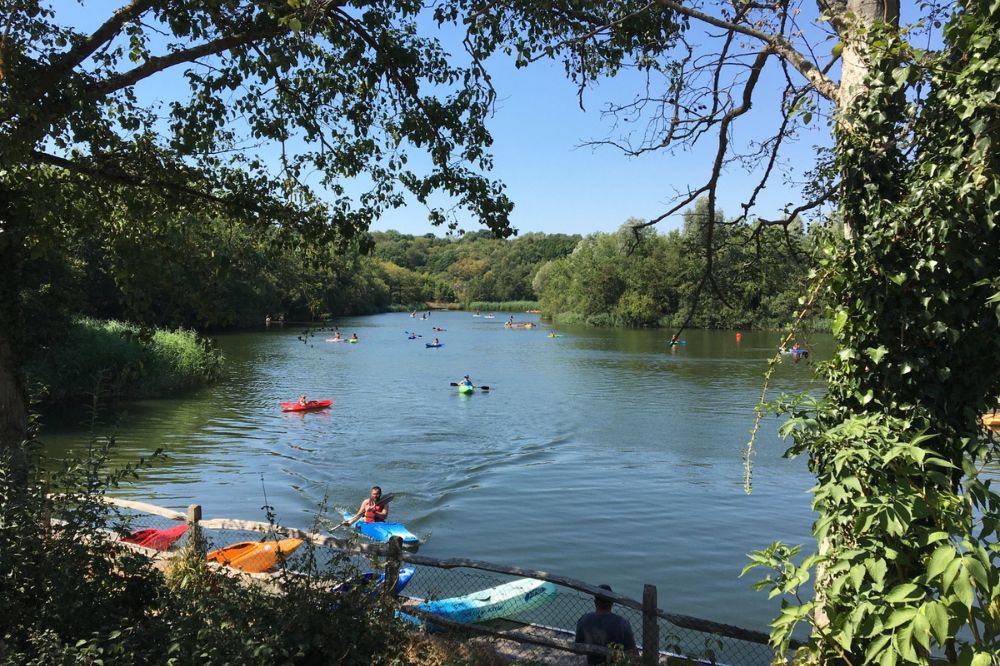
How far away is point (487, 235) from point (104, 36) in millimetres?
3739

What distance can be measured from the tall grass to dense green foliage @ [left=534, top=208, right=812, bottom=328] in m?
17.8

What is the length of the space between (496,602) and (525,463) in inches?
414

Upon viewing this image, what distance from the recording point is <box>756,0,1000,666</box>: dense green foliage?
295 cm

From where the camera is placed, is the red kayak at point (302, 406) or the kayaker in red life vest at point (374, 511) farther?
the red kayak at point (302, 406)

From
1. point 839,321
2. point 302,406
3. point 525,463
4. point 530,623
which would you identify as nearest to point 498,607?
point 530,623

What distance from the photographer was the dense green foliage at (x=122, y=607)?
13.1ft

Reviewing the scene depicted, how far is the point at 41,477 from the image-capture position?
5199 millimetres

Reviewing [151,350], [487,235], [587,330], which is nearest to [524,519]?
[487,235]

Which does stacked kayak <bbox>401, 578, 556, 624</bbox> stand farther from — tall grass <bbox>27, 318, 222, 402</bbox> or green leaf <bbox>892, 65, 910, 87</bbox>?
tall grass <bbox>27, 318, 222, 402</bbox>

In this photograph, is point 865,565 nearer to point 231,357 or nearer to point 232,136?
point 232,136

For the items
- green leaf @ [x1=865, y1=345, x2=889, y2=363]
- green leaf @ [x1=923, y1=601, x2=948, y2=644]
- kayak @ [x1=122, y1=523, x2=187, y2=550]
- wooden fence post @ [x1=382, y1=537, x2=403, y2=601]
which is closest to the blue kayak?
wooden fence post @ [x1=382, y1=537, x2=403, y2=601]

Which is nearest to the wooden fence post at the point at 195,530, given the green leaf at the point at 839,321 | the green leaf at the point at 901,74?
the green leaf at the point at 839,321

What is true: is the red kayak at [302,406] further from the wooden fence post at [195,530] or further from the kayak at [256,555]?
the wooden fence post at [195,530]

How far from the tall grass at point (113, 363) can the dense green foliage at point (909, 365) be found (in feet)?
68.6
